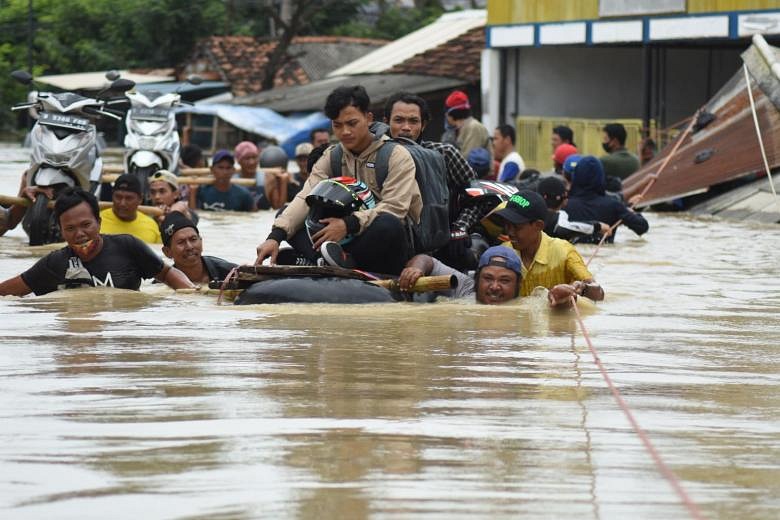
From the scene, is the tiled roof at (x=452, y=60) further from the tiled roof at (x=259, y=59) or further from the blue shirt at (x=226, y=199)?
the blue shirt at (x=226, y=199)

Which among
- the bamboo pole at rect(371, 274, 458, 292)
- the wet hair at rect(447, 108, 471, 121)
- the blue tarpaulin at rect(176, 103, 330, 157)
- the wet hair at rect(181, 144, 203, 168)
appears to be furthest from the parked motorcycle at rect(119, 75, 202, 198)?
the blue tarpaulin at rect(176, 103, 330, 157)

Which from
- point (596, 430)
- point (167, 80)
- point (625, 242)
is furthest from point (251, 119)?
point (596, 430)

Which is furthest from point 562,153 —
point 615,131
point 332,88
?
point 332,88

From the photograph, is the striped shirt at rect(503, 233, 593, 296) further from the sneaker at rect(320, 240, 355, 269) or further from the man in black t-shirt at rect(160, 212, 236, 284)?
the man in black t-shirt at rect(160, 212, 236, 284)

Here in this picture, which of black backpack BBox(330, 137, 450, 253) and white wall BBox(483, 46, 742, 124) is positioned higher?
white wall BBox(483, 46, 742, 124)

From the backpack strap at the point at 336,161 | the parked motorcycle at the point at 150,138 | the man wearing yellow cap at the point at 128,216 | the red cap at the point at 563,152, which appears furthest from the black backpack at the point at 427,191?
the red cap at the point at 563,152

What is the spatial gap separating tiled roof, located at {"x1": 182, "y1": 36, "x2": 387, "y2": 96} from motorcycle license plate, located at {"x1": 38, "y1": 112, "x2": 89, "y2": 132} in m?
30.2

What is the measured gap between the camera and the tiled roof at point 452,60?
34031 mm

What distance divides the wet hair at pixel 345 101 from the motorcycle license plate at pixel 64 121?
187 inches

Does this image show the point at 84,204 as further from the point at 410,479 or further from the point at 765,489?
the point at 765,489

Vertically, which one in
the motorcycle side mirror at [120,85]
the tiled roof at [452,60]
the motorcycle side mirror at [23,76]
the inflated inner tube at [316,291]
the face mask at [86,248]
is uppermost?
the tiled roof at [452,60]

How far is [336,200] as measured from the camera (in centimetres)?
846

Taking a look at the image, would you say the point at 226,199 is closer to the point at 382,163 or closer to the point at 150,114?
the point at 150,114

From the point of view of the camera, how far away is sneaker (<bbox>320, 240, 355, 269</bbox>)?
28.2 ft
